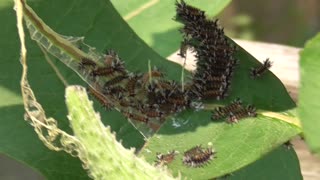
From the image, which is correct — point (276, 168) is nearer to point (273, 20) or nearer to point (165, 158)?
point (165, 158)

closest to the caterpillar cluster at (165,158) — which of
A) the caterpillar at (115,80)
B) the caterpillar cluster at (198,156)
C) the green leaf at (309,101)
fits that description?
the caterpillar cluster at (198,156)

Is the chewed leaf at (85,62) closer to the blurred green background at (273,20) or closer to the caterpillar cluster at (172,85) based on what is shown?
the caterpillar cluster at (172,85)

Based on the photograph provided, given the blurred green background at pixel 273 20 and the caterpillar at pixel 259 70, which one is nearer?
the caterpillar at pixel 259 70

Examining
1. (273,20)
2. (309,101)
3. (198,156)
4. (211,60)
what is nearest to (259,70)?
(211,60)

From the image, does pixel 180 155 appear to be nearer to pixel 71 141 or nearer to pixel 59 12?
pixel 71 141

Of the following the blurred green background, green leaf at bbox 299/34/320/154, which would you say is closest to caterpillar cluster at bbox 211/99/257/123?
green leaf at bbox 299/34/320/154

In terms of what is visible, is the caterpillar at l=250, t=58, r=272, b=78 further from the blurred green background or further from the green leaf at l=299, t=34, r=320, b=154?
the blurred green background

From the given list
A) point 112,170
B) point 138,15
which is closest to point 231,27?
point 138,15

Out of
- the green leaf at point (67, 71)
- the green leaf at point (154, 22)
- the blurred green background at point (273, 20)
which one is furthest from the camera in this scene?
the blurred green background at point (273, 20)
